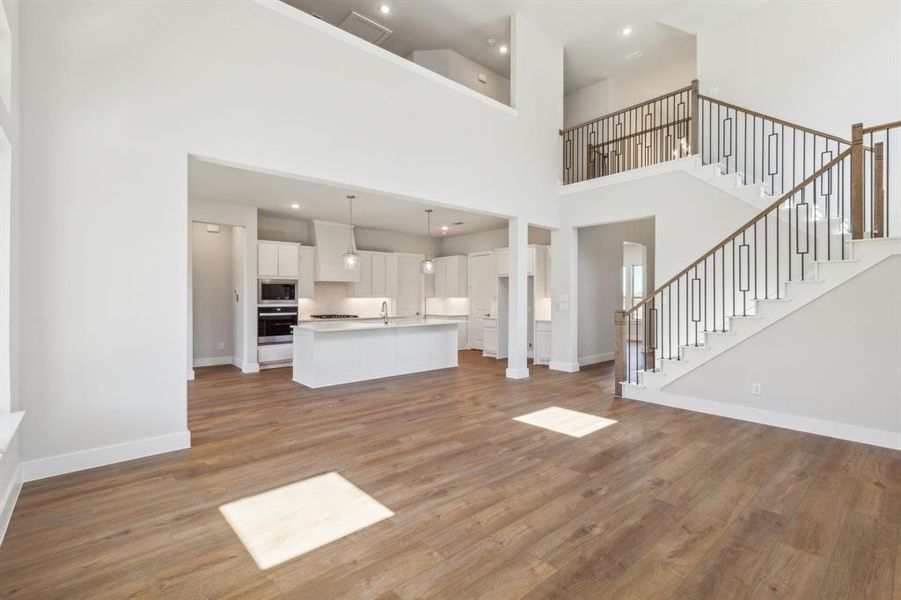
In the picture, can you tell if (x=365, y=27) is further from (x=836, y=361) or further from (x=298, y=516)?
(x=836, y=361)

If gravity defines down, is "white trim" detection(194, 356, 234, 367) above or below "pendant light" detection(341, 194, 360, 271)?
below

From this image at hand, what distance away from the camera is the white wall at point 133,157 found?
3.09m

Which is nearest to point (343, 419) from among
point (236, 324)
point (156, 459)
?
point (156, 459)

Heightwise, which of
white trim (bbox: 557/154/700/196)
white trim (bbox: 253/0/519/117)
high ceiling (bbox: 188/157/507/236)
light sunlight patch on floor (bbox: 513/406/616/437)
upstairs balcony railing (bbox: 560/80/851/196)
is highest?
white trim (bbox: 253/0/519/117)

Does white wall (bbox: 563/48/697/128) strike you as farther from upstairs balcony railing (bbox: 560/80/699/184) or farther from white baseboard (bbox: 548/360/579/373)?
white baseboard (bbox: 548/360/579/373)

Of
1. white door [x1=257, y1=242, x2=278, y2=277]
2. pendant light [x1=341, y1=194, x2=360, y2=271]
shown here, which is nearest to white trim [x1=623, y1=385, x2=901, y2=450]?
pendant light [x1=341, y1=194, x2=360, y2=271]

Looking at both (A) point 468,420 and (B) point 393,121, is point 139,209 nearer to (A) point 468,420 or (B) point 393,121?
(B) point 393,121

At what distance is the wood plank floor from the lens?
1951 mm

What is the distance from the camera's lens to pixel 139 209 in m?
3.46

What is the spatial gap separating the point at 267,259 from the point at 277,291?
0.64m

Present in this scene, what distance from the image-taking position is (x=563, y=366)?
7.50m

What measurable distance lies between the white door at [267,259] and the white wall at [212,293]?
1.01m

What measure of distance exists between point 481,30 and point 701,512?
765cm

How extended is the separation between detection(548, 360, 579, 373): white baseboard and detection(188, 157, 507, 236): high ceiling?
3013 mm
